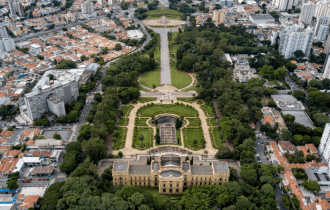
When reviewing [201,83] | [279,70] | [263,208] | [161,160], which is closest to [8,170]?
[161,160]

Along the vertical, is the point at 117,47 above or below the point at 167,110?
above

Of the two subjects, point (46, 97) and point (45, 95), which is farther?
point (46, 97)

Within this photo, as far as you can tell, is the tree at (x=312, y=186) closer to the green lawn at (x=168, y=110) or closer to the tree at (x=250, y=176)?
the tree at (x=250, y=176)

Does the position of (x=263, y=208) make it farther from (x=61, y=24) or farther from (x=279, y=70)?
(x=61, y=24)

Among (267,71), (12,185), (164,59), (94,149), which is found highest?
(94,149)

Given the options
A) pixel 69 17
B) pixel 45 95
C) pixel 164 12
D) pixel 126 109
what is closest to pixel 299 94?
pixel 126 109

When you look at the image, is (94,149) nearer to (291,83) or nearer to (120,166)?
(120,166)
